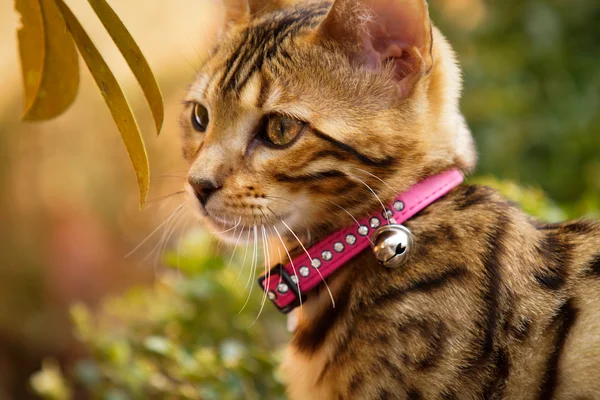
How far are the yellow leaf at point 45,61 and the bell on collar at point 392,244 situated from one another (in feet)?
1.57

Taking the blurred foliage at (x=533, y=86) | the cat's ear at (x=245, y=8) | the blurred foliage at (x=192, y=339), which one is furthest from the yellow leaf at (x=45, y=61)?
the blurred foliage at (x=533, y=86)

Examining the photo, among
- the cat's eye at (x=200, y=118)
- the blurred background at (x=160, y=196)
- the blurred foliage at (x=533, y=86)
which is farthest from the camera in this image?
the blurred foliage at (x=533, y=86)

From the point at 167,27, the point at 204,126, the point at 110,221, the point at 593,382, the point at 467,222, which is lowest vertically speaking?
the point at 593,382

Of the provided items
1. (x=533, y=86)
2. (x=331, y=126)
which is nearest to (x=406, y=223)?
(x=331, y=126)

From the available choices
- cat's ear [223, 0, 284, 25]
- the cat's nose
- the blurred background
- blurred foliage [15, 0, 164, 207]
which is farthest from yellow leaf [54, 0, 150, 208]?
the blurred background

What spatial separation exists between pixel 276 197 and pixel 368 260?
161 mm

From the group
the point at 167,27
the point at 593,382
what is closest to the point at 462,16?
the point at 167,27

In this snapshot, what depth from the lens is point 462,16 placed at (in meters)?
3.02

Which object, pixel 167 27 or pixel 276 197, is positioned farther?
pixel 167 27

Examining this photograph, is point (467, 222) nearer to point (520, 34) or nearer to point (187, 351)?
point (187, 351)

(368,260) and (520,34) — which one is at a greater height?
(520,34)

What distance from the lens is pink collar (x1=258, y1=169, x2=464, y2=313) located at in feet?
3.07

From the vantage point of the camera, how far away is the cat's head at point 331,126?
3.01 ft

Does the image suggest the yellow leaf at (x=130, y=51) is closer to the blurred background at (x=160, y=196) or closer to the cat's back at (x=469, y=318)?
the cat's back at (x=469, y=318)
